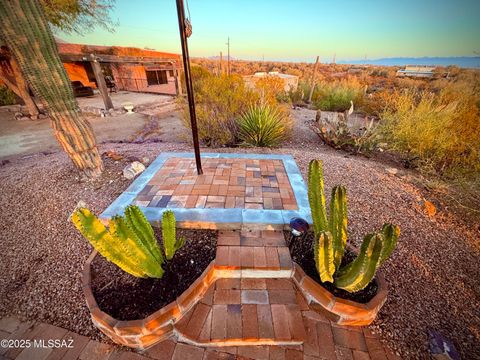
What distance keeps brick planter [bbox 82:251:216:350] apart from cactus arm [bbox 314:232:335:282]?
94 cm

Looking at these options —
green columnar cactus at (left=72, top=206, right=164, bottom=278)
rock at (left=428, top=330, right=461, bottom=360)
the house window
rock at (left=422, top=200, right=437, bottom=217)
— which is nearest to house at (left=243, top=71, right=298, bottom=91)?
rock at (left=422, top=200, right=437, bottom=217)

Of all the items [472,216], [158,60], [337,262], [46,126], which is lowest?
[46,126]

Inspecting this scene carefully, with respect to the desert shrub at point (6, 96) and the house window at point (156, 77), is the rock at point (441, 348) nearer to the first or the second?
the desert shrub at point (6, 96)

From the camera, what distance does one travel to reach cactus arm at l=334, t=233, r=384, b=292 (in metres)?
1.27

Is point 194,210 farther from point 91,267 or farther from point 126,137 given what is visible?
point 126,137

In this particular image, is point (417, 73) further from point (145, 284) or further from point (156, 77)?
point (145, 284)

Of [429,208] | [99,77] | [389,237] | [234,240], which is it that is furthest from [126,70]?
[389,237]

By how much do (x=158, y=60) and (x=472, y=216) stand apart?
13.2 m

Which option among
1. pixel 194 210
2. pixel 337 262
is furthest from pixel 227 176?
pixel 337 262

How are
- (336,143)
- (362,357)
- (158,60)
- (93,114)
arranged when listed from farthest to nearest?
(158,60)
(93,114)
(336,143)
(362,357)

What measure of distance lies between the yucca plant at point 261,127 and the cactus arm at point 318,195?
2.87 meters

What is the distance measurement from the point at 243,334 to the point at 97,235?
1215 mm

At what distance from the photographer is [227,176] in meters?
3.03

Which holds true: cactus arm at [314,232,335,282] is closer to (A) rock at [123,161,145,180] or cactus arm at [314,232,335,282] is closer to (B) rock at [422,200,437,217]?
(B) rock at [422,200,437,217]
